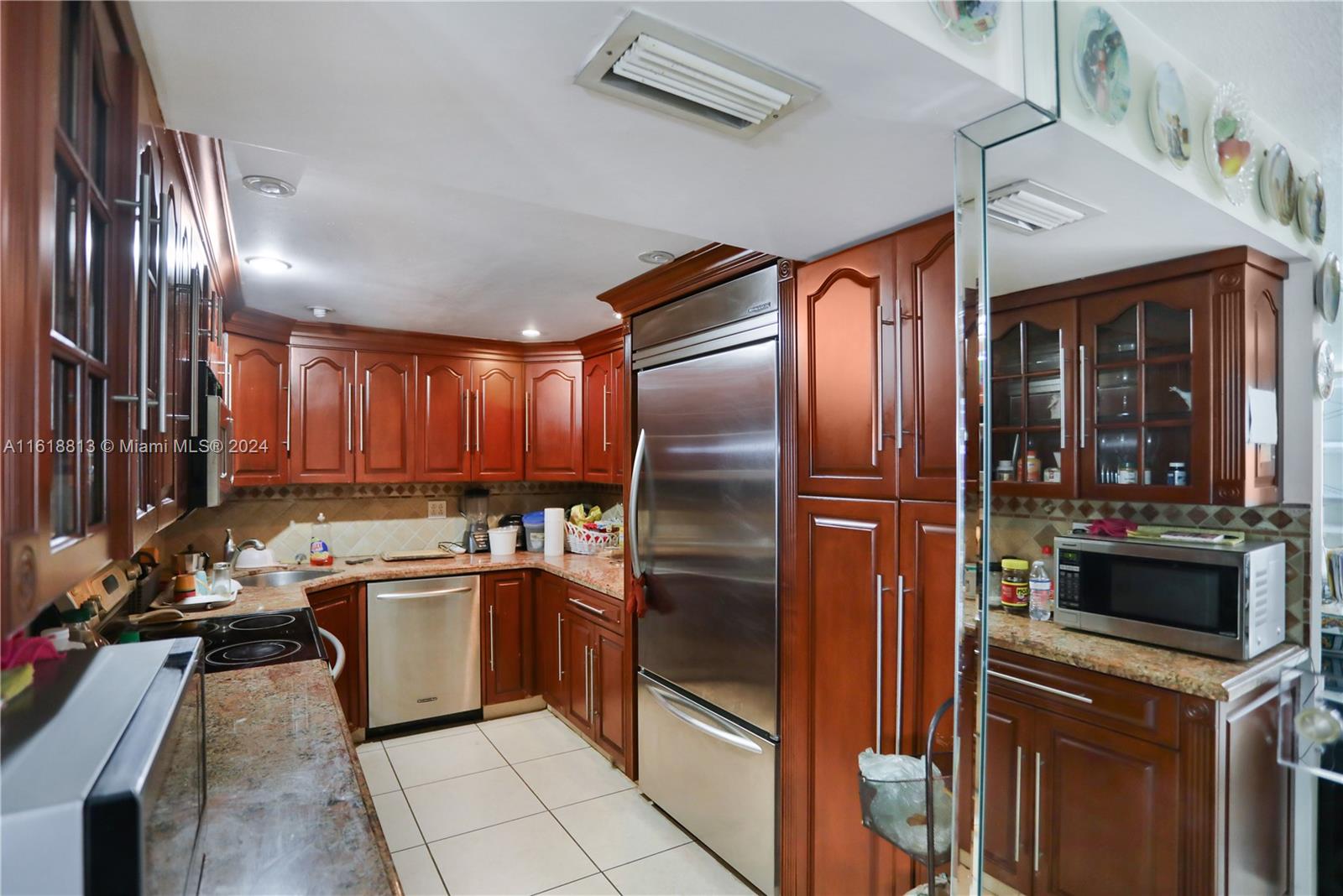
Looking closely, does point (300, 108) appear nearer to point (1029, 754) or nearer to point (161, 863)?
point (161, 863)

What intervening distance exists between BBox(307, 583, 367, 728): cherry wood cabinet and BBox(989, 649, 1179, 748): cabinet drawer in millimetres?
3118

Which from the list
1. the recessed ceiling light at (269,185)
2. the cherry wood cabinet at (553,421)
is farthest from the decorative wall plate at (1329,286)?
the cherry wood cabinet at (553,421)

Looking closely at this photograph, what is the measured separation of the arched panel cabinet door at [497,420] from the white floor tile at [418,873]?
2112 mm

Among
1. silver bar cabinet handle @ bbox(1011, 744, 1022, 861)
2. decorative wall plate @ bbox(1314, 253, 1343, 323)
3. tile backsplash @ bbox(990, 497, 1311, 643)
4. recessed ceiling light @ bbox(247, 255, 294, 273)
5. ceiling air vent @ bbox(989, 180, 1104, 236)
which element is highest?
recessed ceiling light @ bbox(247, 255, 294, 273)

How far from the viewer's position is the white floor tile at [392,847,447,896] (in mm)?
2256

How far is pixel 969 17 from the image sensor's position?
934 mm

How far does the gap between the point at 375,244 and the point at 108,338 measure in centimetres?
162

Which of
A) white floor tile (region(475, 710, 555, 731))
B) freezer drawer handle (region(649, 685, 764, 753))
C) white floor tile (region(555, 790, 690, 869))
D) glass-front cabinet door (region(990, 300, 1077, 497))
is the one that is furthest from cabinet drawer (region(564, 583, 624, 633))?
glass-front cabinet door (region(990, 300, 1077, 497))

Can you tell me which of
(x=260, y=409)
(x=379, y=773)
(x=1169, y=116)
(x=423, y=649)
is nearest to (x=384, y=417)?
(x=260, y=409)

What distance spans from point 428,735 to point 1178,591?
349 centimetres

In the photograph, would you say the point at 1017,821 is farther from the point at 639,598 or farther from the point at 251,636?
the point at 251,636

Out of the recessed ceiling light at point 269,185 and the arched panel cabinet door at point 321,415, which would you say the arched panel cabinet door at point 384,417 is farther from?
the recessed ceiling light at point 269,185

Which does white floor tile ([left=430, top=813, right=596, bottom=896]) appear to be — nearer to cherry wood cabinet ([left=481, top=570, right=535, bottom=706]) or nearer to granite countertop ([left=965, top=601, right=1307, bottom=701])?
cherry wood cabinet ([left=481, top=570, right=535, bottom=706])

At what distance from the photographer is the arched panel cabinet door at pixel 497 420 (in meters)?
4.08
